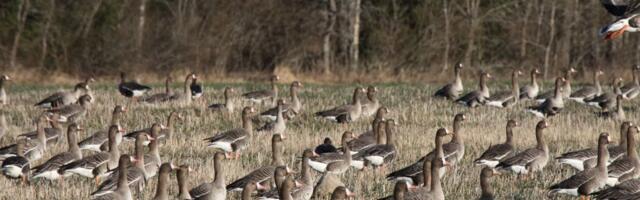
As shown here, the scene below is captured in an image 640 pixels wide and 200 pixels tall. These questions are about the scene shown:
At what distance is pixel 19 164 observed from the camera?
1420 cm

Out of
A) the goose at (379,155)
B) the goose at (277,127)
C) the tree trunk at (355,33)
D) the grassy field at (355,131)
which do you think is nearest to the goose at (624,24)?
the grassy field at (355,131)

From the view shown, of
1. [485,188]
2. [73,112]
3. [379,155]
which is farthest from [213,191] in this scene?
[73,112]

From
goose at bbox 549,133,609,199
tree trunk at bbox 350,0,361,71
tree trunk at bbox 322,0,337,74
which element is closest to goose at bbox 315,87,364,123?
goose at bbox 549,133,609,199

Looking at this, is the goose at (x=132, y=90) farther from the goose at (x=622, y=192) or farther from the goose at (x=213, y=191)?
the goose at (x=622, y=192)

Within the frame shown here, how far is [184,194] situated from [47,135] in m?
7.12

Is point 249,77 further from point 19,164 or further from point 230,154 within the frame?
point 19,164

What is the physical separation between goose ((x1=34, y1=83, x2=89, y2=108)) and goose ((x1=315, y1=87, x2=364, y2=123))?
19.3 ft

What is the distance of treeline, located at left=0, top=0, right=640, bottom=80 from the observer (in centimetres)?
4322

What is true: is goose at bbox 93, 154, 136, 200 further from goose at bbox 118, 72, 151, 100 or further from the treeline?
the treeline

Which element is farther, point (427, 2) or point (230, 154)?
point (427, 2)

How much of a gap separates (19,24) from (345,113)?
898 inches

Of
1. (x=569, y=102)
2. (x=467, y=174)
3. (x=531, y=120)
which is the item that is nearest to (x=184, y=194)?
(x=467, y=174)

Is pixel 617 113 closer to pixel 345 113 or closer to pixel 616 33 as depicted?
pixel 345 113

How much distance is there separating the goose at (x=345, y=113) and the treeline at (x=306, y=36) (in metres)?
18.6
